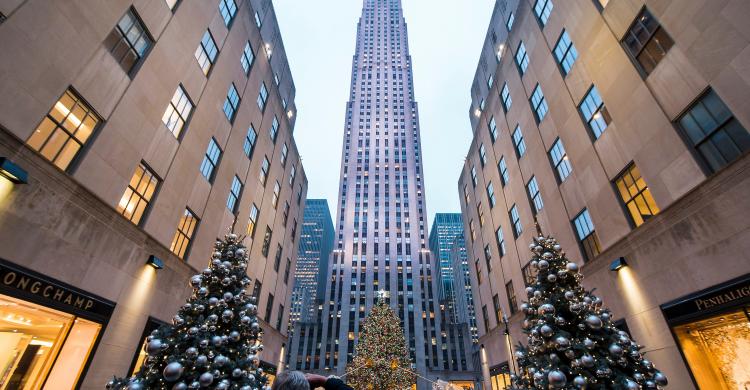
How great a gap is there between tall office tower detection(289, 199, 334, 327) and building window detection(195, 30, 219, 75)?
517 ft

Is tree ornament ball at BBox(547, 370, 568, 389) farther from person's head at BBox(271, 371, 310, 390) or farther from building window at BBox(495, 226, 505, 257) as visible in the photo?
building window at BBox(495, 226, 505, 257)

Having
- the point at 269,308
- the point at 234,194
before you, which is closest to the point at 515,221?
the point at 234,194

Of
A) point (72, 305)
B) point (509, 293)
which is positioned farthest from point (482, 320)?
point (72, 305)

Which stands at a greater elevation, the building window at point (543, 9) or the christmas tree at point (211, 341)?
the building window at point (543, 9)

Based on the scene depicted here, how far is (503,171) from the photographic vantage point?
2505 centimetres

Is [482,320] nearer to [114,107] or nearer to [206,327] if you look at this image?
[206,327]

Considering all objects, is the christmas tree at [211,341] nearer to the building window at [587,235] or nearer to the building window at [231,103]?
the building window at [231,103]

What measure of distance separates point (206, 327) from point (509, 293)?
70.7 ft

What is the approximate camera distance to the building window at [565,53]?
15.9 m

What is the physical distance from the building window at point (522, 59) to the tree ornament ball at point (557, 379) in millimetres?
19472

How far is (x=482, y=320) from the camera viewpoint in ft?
94.9

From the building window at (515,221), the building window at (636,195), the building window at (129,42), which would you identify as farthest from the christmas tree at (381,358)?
the building window at (129,42)

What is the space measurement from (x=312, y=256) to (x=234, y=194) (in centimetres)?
16775

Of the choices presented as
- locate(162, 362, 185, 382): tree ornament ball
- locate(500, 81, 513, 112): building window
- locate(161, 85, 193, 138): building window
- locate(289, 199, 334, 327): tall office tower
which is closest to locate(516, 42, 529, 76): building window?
locate(500, 81, 513, 112): building window
